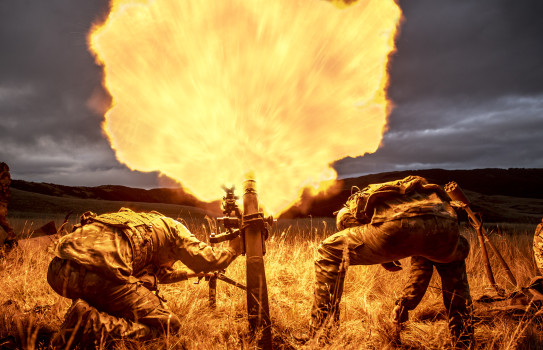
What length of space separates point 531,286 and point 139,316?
5.12 m

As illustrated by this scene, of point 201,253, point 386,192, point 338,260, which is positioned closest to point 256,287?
point 201,253

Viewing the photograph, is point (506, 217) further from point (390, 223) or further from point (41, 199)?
point (41, 199)

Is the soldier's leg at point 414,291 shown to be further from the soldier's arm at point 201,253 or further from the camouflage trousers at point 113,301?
the camouflage trousers at point 113,301

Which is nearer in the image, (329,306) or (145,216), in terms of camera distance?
(329,306)

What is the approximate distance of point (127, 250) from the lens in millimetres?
3299

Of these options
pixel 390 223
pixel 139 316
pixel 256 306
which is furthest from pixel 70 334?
pixel 390 223

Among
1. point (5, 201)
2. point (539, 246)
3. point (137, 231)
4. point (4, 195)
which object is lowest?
point (539, 246)

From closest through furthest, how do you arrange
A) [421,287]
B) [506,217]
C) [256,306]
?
[256,306], [421,287], [506,217]

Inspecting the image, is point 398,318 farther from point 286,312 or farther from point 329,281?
point 286,312

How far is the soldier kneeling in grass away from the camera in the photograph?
3.01 m

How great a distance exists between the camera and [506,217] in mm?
18484

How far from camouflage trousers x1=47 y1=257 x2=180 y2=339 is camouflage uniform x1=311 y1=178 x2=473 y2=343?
1821 mm

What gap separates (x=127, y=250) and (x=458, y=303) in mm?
3832

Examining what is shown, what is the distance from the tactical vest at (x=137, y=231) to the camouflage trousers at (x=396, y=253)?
207 cm
